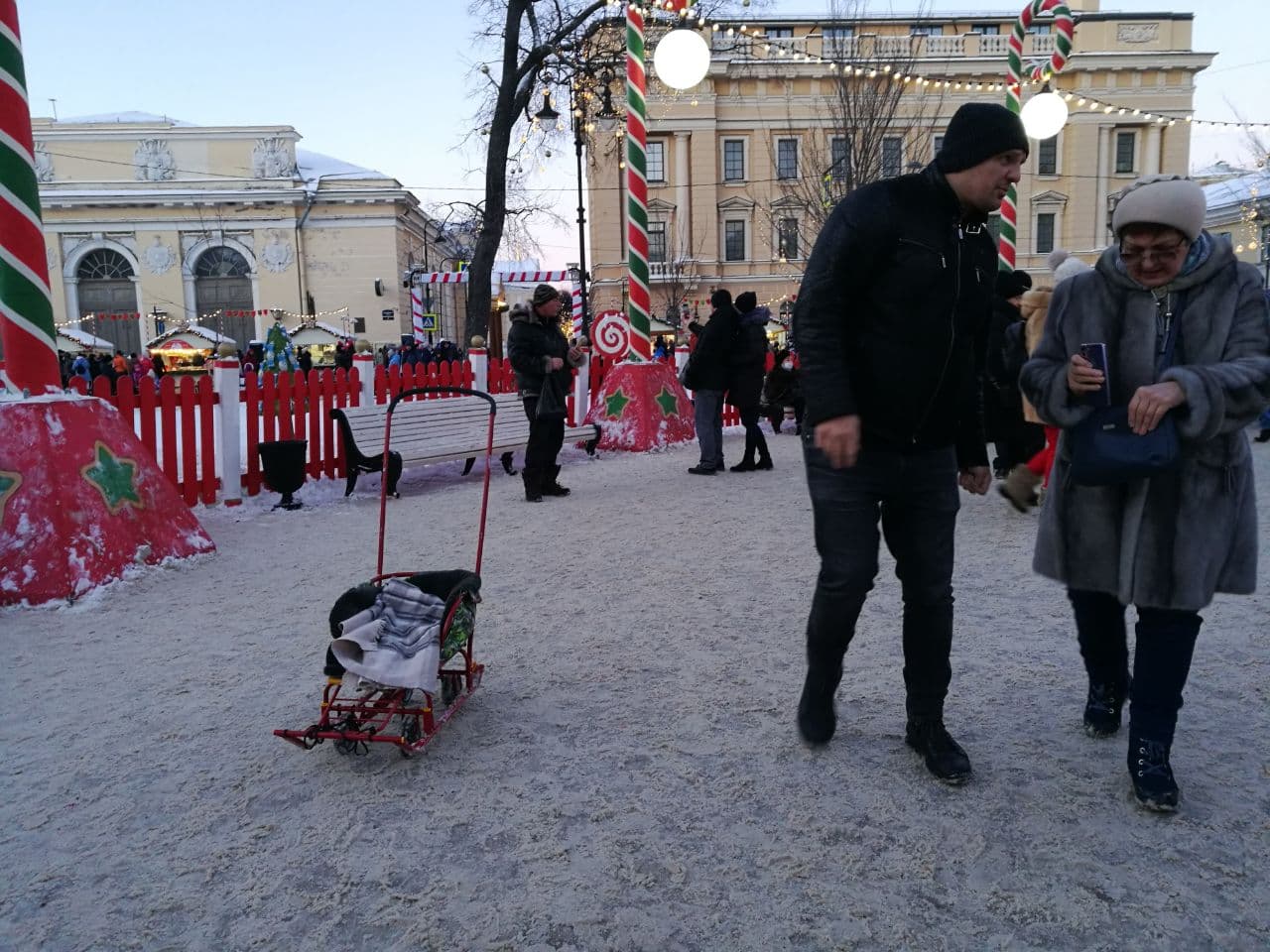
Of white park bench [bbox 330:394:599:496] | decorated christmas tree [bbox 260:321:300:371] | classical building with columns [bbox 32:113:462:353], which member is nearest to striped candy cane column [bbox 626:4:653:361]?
white park bench [bbox 330:394:599:496]

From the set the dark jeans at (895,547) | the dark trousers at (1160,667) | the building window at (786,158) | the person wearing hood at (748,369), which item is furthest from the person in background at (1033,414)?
the building window at (786,158)

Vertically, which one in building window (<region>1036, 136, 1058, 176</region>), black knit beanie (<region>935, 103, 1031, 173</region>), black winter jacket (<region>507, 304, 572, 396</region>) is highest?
building window (<region>1036, 136, 1058, 176</region>)

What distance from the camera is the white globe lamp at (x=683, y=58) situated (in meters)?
10.1

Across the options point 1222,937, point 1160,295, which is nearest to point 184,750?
point 1222,937

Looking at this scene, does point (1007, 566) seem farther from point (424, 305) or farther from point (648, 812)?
point (424, 305)

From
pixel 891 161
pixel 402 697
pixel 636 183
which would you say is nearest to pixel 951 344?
pixel 402 697

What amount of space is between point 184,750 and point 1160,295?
131 inches

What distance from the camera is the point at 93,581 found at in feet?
16.1

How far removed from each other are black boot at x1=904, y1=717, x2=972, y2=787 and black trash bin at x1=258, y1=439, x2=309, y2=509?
6231mm

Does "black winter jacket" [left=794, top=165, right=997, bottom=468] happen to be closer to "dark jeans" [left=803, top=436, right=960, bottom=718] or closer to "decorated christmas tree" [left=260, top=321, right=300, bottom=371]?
"dark jeans" [left=803, top=436, right=960, bottom=718]

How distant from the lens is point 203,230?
41.5 metres

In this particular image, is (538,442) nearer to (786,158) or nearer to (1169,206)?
(1169,206)

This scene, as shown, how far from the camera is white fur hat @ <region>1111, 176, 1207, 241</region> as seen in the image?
2219 millimetres

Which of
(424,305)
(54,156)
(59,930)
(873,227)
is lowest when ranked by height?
(59,930)
